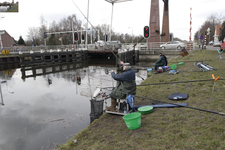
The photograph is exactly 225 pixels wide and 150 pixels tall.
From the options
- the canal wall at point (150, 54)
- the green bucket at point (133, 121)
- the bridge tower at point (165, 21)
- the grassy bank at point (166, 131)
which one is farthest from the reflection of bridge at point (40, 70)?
the bridge tower at point (165, 21)

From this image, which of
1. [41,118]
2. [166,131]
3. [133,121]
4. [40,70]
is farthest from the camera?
[40,70]

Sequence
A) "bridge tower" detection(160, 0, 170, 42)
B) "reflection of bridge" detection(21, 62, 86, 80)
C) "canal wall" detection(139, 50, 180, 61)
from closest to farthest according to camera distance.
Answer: "reflection of bridge" detection(21, 62, 86, 80)
"canal wall" detection(139, 50, 180, 61)
"bridge tower" detection(160, 0, 170, 42)

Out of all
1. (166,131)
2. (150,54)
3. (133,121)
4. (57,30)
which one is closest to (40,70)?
(150,54)

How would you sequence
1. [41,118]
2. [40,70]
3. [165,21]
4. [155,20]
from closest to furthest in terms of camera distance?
[41,118], [40,70], [155,20], [165,21]

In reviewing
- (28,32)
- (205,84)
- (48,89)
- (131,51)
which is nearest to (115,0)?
(131,51)

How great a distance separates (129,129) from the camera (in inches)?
174

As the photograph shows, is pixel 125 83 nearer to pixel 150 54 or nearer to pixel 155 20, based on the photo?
pixel 150 54

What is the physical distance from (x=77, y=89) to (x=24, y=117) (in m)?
4.50

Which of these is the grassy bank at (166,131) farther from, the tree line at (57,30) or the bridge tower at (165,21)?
the tree line at (57,30)

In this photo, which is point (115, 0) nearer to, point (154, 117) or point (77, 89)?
point (77, 89)

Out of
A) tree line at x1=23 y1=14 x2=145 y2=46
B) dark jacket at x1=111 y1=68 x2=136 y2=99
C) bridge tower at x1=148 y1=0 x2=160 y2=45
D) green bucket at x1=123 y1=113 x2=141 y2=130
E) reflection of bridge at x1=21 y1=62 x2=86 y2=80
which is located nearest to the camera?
green bucket at x1=123 y1=113 x2=141 y2=130

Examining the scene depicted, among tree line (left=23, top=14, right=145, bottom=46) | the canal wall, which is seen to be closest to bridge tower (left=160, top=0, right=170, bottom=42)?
the canal wall

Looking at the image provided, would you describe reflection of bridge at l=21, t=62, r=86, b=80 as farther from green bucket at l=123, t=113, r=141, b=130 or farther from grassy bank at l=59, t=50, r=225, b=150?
green bucket at l=123, t=113, r=141, b=130

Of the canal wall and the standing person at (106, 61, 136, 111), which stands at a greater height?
the canal wall
